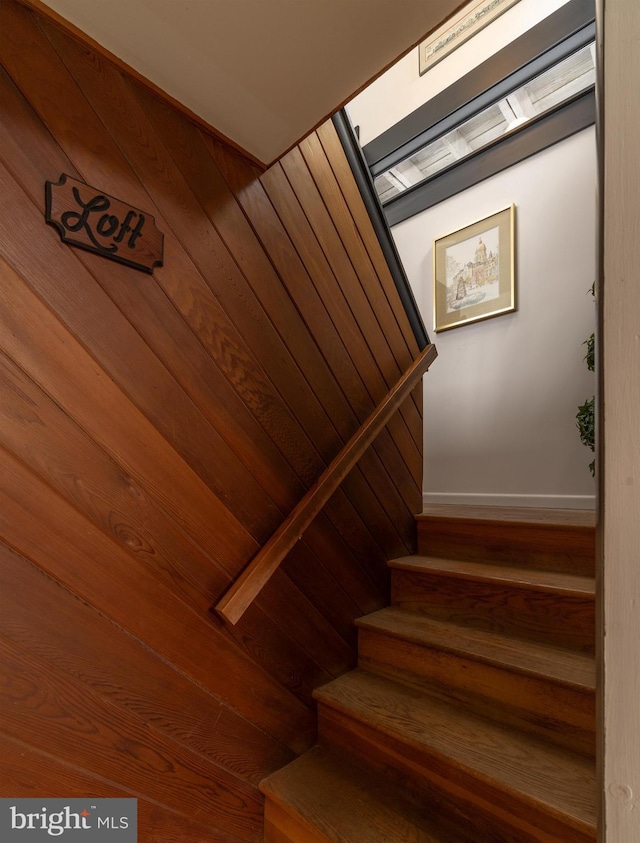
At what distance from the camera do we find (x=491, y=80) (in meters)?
2.83

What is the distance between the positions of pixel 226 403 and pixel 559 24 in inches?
119

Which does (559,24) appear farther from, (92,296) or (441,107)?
(92,296)

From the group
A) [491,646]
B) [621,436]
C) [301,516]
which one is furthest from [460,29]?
[491,646]

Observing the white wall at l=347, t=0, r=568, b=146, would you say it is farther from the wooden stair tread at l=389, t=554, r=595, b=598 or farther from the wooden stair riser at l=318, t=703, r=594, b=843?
the wooden stair riser at l=318, t=703, r=594, b=843

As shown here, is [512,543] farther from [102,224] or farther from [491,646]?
[102,224]

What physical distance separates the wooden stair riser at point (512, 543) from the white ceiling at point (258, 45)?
1.68 metres

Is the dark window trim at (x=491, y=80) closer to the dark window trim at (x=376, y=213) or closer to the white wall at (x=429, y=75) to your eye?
the white wall at (x=429, y=75)

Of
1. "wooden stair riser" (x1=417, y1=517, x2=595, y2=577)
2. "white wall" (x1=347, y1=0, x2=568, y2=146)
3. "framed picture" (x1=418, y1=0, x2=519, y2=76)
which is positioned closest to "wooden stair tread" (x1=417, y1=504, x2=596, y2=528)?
"wooden stair riser" (x1=417, y1=517, x2=595, y2=577)

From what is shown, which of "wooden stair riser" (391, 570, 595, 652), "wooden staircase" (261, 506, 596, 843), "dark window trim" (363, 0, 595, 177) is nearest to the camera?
"wooden staircase" (261, 506, 596, 843)

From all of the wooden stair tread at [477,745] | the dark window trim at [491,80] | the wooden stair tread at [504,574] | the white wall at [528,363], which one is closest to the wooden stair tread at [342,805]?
the wooden stair tread at [477,745]

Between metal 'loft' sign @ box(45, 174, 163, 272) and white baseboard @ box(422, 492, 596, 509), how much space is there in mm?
2492

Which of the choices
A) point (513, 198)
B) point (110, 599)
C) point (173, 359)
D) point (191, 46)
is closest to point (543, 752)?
point (110, 599)

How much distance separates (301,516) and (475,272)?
2.59 meters

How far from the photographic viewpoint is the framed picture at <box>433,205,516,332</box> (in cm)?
311
